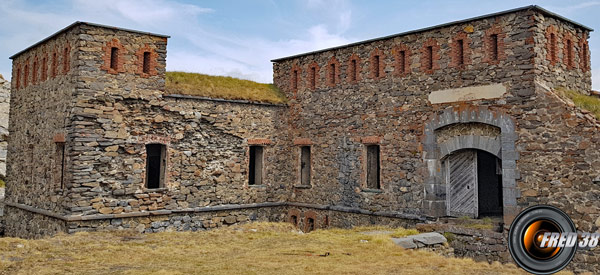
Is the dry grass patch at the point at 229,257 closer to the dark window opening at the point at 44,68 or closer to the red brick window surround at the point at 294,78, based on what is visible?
the dark window opening at the point at 44,68

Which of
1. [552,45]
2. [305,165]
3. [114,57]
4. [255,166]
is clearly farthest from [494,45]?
[114,57]

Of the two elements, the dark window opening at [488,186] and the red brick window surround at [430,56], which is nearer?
the red brick window surround at [430,56]

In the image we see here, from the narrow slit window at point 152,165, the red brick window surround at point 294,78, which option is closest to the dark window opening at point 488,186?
the red brick window surround at point 294,78

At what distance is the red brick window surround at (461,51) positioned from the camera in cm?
1221

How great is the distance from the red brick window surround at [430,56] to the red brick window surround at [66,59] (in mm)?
9711

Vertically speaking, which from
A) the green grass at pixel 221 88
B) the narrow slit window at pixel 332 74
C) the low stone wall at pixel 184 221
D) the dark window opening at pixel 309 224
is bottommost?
the dark window opening at pixel 309 224

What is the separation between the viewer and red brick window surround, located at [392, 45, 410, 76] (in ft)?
44.5

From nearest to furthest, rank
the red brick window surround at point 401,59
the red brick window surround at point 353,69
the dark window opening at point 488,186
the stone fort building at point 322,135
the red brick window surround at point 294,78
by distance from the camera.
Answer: the stone fort building at point 322,135 → the red brick window surround at point 401,59 → the red brick window surround at point 353,69 → the dark window opening at point 488,186 → the red brick window surround at point 294,78


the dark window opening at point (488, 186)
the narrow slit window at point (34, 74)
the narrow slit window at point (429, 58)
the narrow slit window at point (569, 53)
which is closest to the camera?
the narrow slit window at point (569, 53)

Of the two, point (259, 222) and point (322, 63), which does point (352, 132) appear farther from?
point (259, 222)

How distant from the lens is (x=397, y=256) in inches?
368

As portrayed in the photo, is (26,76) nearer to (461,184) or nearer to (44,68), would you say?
(44,68)

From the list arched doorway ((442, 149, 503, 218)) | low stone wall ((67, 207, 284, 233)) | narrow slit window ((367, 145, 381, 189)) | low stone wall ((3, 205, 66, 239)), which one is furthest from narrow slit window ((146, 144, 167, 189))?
arched doorway ((442, 149, 503, 218))

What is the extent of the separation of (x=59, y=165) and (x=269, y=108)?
6.68 meters
